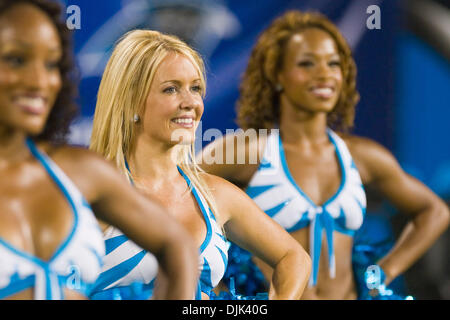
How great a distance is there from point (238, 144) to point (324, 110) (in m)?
0.27

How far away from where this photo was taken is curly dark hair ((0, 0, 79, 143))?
118 centimetres

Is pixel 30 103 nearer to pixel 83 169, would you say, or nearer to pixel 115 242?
pixel 83 169

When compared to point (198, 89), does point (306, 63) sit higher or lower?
higher

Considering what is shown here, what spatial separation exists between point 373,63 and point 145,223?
1.21 m

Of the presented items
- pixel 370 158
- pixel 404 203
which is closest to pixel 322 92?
pixel 370 158

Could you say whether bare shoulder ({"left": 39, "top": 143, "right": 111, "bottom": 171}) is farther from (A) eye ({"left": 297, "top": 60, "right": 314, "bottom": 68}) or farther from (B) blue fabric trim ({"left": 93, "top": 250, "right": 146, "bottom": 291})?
(A) eye ({"left": 297, "top": 60, "right": 314, "bottom": 68})

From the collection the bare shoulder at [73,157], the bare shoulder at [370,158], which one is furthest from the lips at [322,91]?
the bare shoulder at [73,157]

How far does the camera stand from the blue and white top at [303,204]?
1902 mm

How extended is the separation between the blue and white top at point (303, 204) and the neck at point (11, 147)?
0.86 meters

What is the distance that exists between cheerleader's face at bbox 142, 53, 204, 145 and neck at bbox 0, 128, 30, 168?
399mm

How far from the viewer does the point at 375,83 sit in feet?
7.25

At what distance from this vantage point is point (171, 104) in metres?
1.51

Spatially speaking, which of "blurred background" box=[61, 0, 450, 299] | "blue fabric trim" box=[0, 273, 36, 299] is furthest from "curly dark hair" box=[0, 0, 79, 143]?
"blurred background" box=[61, 0, 450, 299]

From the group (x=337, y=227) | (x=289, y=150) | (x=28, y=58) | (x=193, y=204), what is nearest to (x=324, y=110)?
Answer: (x=289, y=150)
